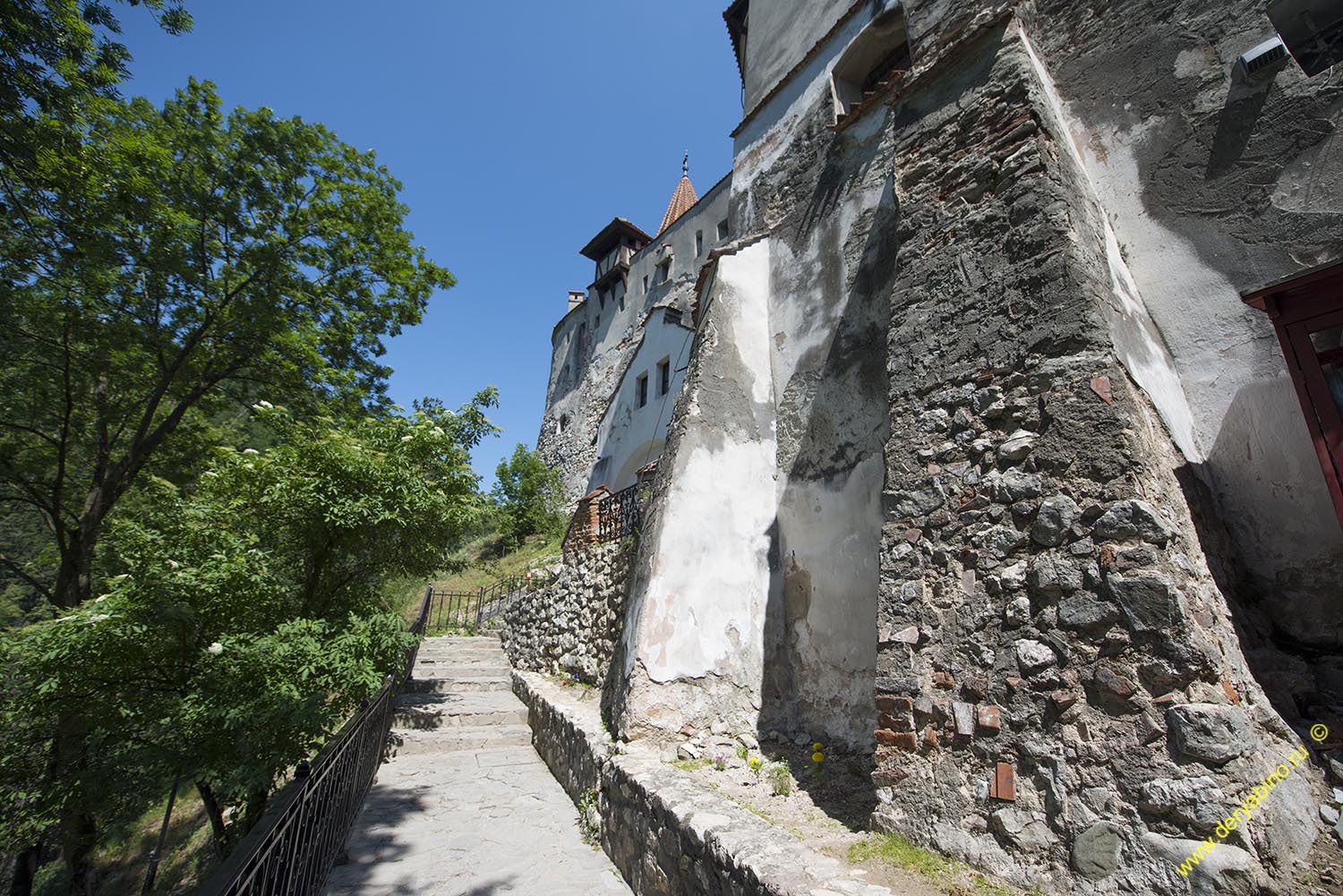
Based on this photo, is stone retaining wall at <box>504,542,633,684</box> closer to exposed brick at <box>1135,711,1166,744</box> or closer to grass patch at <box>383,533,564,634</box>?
exposed brick at <box>1135,711,1166,744</box>

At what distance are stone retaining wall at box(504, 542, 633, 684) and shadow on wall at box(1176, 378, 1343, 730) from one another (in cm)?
522

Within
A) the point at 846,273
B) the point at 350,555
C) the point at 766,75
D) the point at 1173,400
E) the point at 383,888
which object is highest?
the point at 766,75

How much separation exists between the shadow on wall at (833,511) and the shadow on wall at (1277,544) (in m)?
1.93

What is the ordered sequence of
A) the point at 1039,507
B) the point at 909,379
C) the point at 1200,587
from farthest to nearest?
the point at 909,379, the point at 1039,507, the point at 1200,587

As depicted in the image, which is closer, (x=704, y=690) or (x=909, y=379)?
(x=909, y=379)

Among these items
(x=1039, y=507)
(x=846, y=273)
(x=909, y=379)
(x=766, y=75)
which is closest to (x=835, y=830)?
(x=1039, y=507)

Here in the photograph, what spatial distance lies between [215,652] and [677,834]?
367 centimetres

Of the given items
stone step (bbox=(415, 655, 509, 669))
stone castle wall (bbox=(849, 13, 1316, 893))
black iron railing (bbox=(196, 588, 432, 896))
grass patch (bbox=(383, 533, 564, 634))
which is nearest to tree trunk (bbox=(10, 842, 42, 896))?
stone step (bbox=(415, 655, 509, 669))

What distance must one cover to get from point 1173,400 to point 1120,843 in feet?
8.25

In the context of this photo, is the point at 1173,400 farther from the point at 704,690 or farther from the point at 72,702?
the point at 72,702

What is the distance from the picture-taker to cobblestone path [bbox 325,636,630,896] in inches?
154

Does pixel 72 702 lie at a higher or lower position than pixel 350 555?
lower

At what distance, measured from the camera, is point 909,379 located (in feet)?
11.6

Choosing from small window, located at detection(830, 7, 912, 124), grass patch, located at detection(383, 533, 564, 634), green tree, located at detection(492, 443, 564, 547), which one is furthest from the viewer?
green tree, located at detection(492, 443, 564, 547)
